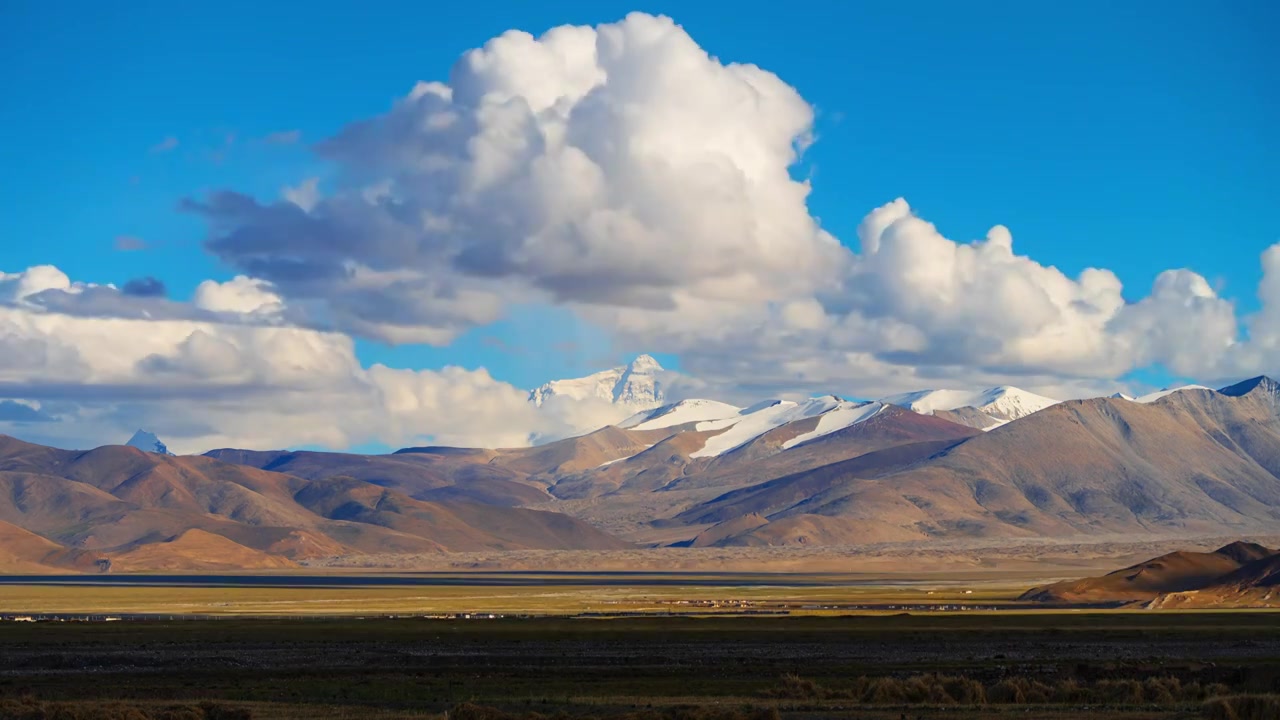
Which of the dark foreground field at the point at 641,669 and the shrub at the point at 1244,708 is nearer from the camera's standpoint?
the shrub at the point at 1244,708

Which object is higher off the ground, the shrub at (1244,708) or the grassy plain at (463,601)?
the grassy plain at (463,601)

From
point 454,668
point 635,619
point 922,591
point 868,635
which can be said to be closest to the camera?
point 454,668

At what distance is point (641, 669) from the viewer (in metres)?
62.2

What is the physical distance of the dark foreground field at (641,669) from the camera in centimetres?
4562

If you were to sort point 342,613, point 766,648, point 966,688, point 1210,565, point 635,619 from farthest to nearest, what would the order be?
point 1210,565
point 342,613
point 635,619
point 766,648
point 966,688

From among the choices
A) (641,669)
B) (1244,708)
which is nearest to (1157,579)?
(641,669)

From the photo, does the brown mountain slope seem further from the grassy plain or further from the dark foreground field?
the dark foreground field

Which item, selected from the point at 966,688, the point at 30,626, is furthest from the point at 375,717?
the point at 30,626

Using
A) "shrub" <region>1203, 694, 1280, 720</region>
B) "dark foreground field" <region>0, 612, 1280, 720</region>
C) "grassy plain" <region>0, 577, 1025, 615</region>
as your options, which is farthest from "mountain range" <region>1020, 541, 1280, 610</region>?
"shrub" <region>1203, 694, 1280, 720</region>

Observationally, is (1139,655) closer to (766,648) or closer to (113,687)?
(766,648)

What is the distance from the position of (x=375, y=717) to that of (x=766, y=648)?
33.9 meters

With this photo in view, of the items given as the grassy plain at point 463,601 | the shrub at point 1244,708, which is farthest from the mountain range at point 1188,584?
the shrub at point 1244,708

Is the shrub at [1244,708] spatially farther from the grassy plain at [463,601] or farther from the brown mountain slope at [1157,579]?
the brown mountain slope at [1157,579]

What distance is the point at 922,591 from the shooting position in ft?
627
